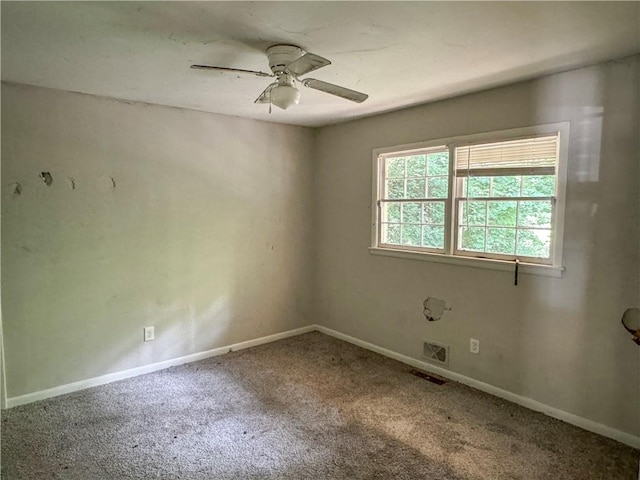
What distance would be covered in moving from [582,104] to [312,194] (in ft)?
8.75

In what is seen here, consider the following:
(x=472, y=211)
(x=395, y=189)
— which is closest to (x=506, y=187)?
(x=472, y=211)

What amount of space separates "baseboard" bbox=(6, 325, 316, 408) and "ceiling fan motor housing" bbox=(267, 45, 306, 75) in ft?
8.84

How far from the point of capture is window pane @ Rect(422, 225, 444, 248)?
11.4 ft

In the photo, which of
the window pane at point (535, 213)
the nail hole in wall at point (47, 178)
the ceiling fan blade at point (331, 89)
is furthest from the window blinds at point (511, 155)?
the nail hole in wall at point (47, 178)

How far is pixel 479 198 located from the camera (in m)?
3.15

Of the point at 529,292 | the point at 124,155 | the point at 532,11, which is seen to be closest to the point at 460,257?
the point at 529,292

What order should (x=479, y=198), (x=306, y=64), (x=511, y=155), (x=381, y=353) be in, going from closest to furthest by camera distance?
(x=306, y=64) → (x=511, y=155) → (x=479, y=198) → (x=381, y=353)

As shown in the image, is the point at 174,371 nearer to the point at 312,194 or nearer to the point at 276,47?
the point at 312,194

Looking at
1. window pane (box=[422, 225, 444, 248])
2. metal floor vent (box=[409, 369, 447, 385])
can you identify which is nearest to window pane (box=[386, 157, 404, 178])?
window pane (box=[422, 225, 444, 248])

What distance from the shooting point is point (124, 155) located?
3285 millimetres

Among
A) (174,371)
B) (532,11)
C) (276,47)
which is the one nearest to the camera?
(532,11)

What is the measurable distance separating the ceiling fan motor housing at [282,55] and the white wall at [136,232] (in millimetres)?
1646

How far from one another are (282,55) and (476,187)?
1.83 meters

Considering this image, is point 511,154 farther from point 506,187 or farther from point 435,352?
point 435,352
